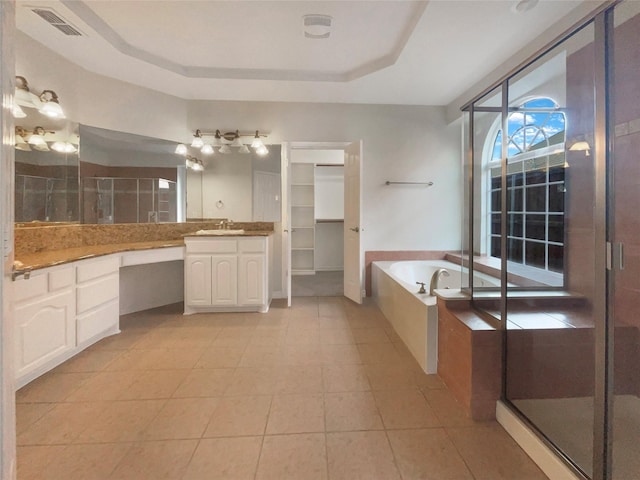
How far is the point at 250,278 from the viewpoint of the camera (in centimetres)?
329

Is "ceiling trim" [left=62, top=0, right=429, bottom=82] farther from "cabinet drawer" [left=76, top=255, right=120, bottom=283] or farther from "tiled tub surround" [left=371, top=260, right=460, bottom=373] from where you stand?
"tiled tub surround" [left=371, top=260, right=460, bottom=373]

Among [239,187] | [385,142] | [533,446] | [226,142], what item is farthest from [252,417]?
[385,142]

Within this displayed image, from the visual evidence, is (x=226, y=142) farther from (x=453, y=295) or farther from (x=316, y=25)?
(x=453, y=295)

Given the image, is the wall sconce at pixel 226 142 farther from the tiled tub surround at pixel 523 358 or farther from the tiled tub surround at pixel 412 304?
the tiled tub surround at pixel 523 358

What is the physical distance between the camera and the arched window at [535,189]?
200 centimetres

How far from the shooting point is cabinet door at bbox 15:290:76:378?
184 centimetres

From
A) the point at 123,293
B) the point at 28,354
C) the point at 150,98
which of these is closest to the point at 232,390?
the point at 28,354

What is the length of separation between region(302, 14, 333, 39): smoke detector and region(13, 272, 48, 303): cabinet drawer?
254cm

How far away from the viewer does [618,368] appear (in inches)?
46.3

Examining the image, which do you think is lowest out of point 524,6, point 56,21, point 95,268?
point 95,268

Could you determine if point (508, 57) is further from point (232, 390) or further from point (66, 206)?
point (66, 206)

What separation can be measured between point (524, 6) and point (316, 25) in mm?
1418

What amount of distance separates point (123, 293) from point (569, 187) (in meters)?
4.03

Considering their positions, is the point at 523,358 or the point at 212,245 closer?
the point at 523,358
